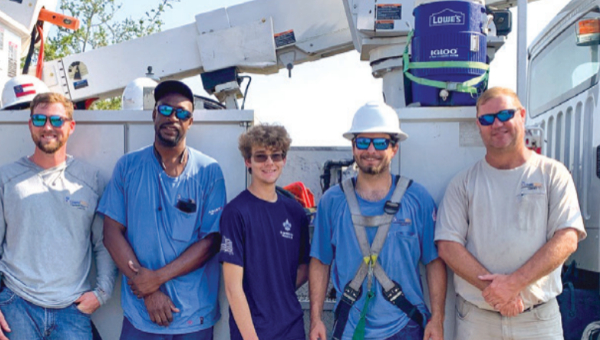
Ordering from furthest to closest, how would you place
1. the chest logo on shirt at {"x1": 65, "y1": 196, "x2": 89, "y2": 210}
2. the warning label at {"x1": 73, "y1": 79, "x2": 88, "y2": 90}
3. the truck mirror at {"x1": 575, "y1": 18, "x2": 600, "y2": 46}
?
1. the warning label at {"x1": 73, "y1": 79, "x2": 88, "y2": 90}
2. the truck mirror at {"x1": 575, "y1": 18, "x2": 600, "y2": 46}
3. the chest logo on shirt at {"x1": 65, "y1": 196, "x2": 89, "y2": 210}

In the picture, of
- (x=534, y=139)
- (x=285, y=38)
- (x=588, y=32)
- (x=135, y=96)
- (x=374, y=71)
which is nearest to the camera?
(x=534, y=139)

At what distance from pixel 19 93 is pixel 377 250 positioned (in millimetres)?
2692

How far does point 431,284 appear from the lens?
3.01 m

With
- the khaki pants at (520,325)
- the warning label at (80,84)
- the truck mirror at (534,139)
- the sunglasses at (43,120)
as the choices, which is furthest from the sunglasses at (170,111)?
the warning label at (80,84)

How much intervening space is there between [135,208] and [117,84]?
9.71 feet

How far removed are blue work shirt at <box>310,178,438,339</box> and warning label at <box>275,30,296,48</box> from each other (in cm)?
259

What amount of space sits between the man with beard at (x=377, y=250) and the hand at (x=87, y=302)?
1.15 m

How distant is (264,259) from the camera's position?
9.43 feet

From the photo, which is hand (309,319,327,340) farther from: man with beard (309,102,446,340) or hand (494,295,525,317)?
hand (494,295,525,317)

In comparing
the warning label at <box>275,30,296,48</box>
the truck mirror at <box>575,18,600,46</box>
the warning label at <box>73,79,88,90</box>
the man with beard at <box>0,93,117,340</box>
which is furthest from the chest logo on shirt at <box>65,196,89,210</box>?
the truck mirror at <box>575,18,600,46</box>

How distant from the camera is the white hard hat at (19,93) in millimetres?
3955

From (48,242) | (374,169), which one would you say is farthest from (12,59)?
(374,169)

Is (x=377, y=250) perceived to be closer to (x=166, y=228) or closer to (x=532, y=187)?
(x=532, y=187)

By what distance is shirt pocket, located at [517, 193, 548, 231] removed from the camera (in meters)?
2.88
